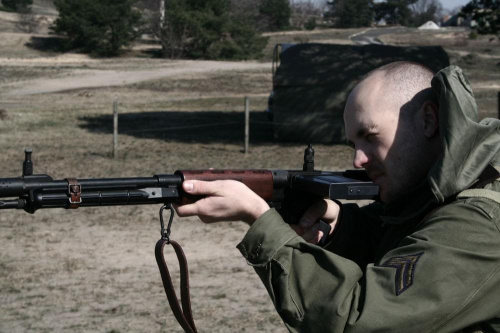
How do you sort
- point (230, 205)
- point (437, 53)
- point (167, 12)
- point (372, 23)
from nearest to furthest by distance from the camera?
point (230, 205), point (437, 53), point (167, 12), point (372, 23)

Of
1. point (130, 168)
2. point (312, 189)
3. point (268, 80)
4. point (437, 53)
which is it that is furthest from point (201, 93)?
point (312, 189)

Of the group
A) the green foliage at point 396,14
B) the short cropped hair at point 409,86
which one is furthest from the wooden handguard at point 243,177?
the green foliage at point 396,14

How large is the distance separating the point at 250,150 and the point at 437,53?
4.75 m

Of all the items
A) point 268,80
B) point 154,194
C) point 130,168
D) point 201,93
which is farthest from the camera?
point 268,80

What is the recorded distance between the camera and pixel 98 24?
5034cm

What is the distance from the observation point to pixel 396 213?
7.79 feet

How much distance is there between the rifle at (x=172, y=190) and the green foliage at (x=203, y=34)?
47271 millimetres

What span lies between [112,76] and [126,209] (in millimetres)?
29158

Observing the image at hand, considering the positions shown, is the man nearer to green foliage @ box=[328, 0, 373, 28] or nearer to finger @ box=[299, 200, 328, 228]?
finger @ box=[299, 200, 328, 228]

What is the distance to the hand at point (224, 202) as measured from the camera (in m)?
2.30

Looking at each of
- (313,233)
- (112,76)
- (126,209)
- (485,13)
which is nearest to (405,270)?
(313,233)

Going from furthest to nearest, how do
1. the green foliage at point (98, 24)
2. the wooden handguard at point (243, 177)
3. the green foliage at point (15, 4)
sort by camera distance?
1. the green foliage at point (15, 4)
2. the green foliage at point (98, 24)
3. the wooden handguard at point (243, 177)

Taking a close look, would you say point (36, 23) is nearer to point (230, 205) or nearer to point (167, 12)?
point (167, 12)

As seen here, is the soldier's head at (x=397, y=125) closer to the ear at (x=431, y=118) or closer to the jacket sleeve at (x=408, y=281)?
the ear at (x=431, y=118)
